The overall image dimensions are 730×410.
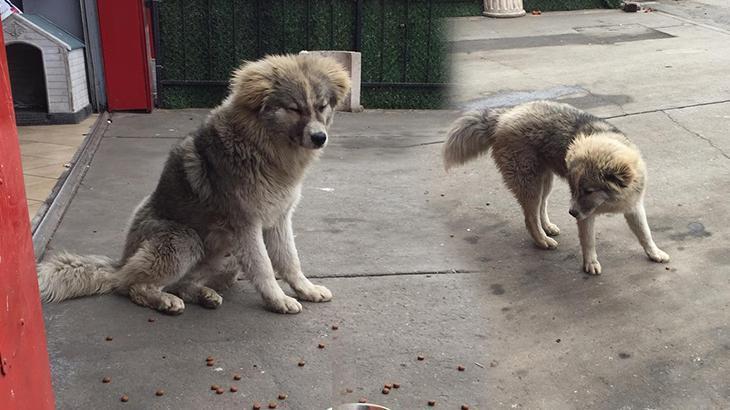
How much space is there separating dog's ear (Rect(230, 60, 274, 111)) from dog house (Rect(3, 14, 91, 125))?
173 inches

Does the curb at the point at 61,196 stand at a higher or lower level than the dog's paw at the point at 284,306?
higher

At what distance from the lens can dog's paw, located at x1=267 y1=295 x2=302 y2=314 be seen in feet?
14.3

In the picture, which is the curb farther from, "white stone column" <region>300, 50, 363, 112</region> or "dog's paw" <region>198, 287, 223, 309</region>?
"white stone column" <region>300, 50, 363, 112</region>

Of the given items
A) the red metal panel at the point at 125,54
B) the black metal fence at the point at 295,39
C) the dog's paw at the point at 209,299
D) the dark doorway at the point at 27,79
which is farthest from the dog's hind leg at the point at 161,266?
the black metal fence at the point at 295,39

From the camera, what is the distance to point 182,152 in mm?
4441

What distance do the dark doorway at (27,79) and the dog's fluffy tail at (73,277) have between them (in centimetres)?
429

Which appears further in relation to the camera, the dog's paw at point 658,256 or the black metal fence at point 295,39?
the black metal fence at point 295,39

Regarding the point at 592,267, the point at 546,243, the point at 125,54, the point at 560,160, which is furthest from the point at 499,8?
the point at 592,267

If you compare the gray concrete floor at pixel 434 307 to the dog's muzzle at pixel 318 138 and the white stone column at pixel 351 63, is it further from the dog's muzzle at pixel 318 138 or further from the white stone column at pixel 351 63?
the white stone column at pixel 351 63

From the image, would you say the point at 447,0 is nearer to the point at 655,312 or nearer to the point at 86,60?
the point at 86,60

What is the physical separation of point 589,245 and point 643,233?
0.41 m

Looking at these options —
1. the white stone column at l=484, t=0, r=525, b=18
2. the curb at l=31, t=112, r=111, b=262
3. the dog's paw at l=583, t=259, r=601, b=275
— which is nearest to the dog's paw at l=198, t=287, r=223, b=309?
the curb at l=31, t=112, r=111, b=262

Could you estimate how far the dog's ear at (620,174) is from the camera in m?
4.70

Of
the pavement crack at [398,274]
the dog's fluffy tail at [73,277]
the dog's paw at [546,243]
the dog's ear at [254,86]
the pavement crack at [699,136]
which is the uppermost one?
the dog's ear at [254,86]
